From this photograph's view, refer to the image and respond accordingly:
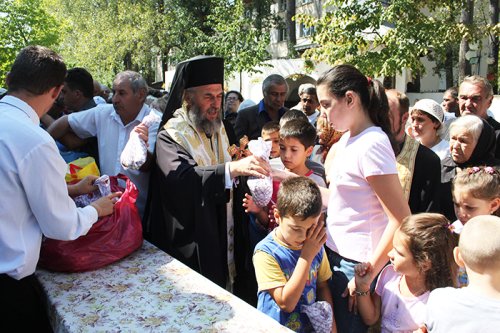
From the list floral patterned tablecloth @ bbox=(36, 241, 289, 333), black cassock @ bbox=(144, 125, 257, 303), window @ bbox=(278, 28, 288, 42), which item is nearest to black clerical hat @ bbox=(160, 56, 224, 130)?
black cassock @ bbox=(144, 125, 257, 303)

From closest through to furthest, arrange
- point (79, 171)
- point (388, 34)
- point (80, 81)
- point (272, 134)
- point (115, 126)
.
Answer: point (79, 171) < point (115, 126) < point (272, 134) < point (80, 81) < point (388, 34)

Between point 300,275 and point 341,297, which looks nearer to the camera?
point 300,275

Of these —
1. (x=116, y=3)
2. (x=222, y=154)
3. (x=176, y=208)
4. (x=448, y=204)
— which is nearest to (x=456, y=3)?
(x=448, y=204)

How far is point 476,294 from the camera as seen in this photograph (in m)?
1.56

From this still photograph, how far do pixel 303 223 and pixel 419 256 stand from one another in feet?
1.83

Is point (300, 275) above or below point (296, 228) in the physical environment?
below

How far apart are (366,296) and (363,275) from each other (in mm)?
138

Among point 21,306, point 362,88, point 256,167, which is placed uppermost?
point 362,88

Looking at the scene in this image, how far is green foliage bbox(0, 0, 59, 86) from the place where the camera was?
18.9 metres

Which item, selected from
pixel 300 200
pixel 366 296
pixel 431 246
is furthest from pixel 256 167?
pixel 431 246

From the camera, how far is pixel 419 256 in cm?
202

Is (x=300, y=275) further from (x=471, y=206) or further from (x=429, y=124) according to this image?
(x=429, y=124)

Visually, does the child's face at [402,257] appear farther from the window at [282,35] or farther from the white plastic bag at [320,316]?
the window at [282,35]

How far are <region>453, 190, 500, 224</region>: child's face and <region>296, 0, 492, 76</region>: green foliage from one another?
6198 millimetres
